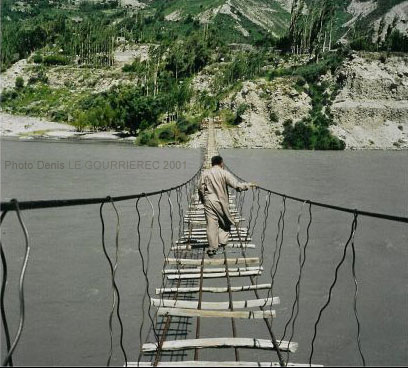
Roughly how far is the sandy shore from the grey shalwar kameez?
53757 mm

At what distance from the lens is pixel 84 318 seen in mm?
10633

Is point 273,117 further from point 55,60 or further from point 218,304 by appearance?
point 55,60

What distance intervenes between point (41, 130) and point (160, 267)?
57.0 metres

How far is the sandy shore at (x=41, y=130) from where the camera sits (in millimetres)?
61344

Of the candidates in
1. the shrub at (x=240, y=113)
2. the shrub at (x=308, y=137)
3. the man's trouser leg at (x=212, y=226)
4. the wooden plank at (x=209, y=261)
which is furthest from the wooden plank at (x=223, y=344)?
the shrub at (x=308, y=137)

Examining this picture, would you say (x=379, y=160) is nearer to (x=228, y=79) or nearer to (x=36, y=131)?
(x=228, y=79)

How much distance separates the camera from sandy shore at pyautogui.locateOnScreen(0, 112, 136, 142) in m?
61.3

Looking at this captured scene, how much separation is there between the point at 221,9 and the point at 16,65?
294ft

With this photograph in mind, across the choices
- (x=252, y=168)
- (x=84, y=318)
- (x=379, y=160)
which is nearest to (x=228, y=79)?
(x=379, y=160)

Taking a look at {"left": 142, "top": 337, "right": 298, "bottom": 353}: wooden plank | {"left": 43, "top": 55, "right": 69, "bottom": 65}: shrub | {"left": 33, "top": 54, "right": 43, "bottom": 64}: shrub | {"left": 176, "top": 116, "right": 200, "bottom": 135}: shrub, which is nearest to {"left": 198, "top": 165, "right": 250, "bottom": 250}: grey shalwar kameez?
{"left": 142, "top": 337, "right": 298, "bottom": 353}: wooden plank

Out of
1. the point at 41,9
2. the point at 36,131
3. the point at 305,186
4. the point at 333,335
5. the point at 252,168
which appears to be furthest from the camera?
the point at 41,9

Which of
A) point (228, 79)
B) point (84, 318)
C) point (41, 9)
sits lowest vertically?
point (84, 318)

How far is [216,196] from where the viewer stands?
7492mm

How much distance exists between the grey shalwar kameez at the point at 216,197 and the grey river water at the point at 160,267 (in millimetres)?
2279
